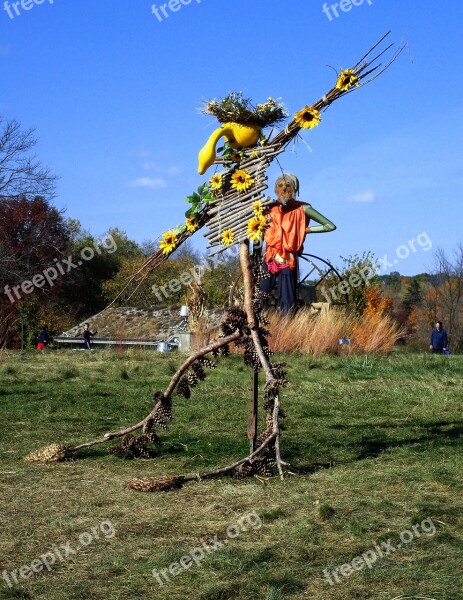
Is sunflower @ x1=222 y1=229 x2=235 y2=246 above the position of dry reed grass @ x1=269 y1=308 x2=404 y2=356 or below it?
above

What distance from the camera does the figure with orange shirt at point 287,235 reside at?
12.7 meters

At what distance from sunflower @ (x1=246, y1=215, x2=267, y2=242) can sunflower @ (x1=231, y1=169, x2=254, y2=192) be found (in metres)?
0.24

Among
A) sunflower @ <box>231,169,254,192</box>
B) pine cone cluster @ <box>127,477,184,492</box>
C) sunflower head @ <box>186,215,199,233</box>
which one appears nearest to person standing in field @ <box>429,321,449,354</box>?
sunflower head @ <box>186,215,199,233</box>

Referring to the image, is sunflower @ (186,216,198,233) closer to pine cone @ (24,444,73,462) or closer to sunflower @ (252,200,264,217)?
sunflower @ (252,200,264,217)

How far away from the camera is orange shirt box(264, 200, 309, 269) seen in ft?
42.4

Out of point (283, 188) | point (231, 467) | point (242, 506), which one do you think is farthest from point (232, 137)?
point (283, 188)

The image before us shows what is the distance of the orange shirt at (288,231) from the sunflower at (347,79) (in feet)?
24.0

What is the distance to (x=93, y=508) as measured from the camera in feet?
15.1

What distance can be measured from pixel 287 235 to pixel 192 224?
7.73 metres

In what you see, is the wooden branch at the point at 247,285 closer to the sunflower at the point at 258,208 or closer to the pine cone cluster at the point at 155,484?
the sunflower at the point at 258,208

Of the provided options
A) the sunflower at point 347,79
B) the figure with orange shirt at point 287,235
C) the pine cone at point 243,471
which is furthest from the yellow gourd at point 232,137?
the figure with orange shirt at point 287,235

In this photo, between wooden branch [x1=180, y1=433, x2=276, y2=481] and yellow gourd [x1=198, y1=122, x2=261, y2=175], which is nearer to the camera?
wooden branch [x1=180, y1=433, x2=276, y2=481]

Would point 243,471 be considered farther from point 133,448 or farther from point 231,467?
point 133,448

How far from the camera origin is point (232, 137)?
561 centimetres
